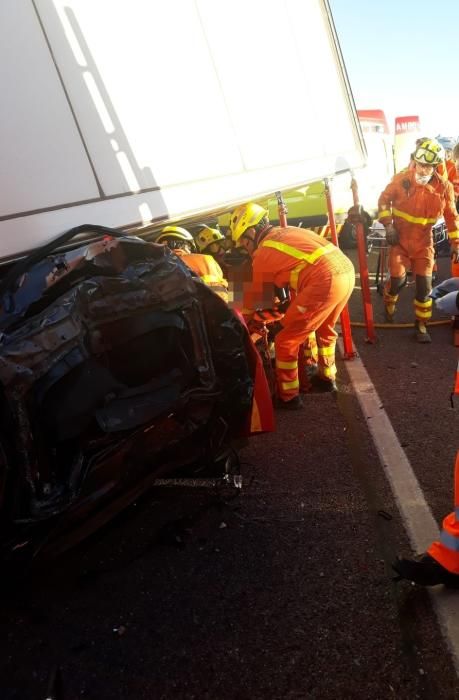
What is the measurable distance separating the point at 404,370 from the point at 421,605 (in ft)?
9.10

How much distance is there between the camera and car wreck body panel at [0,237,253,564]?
186cm

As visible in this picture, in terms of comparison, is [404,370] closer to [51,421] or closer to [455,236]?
[455,236]

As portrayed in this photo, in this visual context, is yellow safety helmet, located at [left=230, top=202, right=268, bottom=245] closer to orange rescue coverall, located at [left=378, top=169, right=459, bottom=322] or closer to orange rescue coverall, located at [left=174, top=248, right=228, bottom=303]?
orange rescue coverall, located at [left=174, top=248, right=228, bottom=303]

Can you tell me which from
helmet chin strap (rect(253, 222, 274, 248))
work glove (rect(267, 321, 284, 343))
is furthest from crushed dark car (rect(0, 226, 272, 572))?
work glove (rect(267, 321, 284, 343))

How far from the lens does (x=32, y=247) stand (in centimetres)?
207

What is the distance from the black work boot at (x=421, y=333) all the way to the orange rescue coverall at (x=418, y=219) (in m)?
0.06

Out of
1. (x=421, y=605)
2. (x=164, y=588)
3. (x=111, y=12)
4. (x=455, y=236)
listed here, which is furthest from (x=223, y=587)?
(x=455, y=236)

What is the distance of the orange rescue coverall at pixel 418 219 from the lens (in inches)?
213

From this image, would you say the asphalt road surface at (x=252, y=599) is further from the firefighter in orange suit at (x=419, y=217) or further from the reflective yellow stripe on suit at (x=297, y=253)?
the firefighter in orange suit at (x=419, y=217)

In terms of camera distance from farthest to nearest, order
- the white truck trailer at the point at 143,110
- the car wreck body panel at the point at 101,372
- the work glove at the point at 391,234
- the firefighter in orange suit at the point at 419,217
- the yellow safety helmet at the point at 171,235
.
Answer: the work glove at the point at 391,234
the firefighter in orange suit at the point at 419,217
the yellow safety helmet at the point at 171,235
the white truck trailer at the point at 143,110
the car wreck body panel at the point at 101,372

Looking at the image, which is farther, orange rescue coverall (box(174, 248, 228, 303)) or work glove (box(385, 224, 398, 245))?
work glove (box(385, 224, 398, 245))

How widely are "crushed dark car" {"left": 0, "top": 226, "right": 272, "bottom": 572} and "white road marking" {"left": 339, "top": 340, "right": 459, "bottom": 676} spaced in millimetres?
1118

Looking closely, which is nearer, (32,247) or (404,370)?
(32,247)

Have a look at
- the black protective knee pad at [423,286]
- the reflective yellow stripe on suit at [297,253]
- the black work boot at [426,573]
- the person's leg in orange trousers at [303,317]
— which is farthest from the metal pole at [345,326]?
the black work boot at [426,573]
